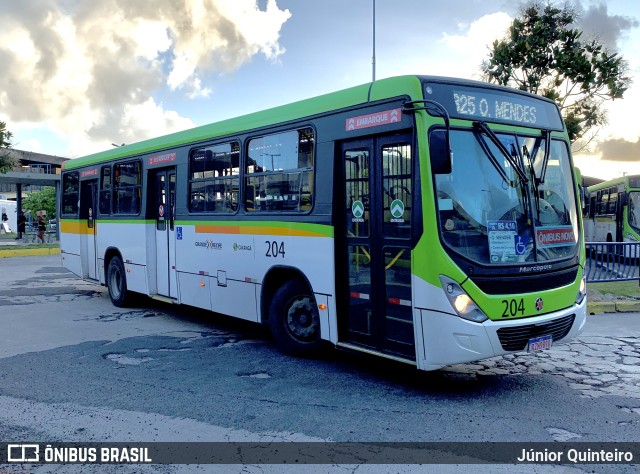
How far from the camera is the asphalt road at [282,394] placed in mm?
4844

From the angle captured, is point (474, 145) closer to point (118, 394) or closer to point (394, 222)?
point (394, 222)

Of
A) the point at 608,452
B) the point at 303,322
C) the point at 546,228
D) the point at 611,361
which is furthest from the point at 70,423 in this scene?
the point at 611,361

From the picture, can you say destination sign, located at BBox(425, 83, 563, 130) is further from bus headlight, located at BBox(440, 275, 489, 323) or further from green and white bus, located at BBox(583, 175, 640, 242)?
green and white bus, located at BBox(583, 175, 640, 242)

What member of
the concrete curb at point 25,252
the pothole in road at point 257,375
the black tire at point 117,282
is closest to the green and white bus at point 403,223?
the pothole in road at point 257,375

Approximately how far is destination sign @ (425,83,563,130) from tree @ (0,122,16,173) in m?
26.0

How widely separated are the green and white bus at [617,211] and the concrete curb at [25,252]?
21900 mm

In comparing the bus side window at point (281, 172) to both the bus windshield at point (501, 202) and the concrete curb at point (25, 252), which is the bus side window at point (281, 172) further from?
the concrete curb at point (25, 252)

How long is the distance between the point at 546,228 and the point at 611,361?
92.2 inches

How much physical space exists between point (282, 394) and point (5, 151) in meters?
27.9

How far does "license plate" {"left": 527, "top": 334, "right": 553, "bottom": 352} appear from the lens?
5.62 m

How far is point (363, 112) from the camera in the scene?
6.30m

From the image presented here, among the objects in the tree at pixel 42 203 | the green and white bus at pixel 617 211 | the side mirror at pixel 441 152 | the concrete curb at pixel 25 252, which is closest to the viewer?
the side mirror at pixel 441 152

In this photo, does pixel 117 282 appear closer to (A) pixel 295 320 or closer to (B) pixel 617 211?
(A) pixel 295 320

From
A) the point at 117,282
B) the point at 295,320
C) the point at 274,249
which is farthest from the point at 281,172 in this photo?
the point at 117,282
